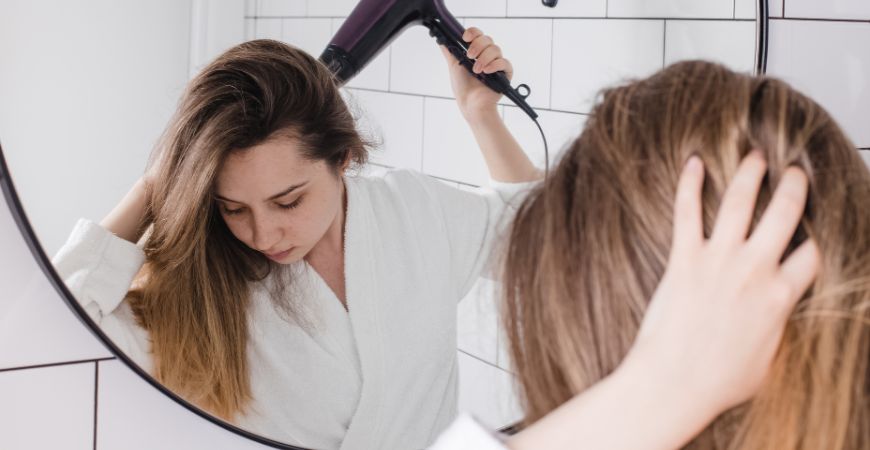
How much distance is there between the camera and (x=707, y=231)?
0.55 metres

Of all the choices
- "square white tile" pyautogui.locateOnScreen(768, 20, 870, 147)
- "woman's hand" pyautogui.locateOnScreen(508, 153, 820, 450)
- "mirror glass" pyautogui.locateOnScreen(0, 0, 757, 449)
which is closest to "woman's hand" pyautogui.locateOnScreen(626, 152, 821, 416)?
"woman's hand" pyautogui.locateOnScreen(508, 153, 820, 450)

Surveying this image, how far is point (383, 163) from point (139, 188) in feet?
0.75

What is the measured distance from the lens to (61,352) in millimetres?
772

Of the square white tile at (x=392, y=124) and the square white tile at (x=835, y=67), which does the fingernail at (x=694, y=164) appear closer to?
the square white tile at (x=392, y=124)

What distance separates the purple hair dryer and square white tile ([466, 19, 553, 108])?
3cm

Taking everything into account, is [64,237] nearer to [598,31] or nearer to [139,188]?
[139,188]

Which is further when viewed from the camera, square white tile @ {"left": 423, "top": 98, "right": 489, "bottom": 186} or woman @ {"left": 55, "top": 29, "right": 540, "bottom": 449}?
square white tile @ {"left": 423, "top": 98, "right": 489, "bottom": 186}

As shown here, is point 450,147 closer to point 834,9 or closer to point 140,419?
point 140,419

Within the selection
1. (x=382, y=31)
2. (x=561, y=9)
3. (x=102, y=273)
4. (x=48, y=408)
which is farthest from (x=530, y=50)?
(x=48, y=408)

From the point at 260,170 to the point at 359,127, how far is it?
11cm

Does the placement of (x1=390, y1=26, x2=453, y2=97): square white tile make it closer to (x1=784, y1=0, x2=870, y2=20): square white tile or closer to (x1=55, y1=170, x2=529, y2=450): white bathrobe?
(x1=55, y1=170, x2=529, y2=450): white bathrobe

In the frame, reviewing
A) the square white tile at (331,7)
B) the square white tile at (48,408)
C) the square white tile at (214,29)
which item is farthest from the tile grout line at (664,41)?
the square white tile at (48,408)

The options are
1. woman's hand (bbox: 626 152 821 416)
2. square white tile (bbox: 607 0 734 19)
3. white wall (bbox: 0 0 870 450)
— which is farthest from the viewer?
square white tile (bbox: 607 0 734 19)

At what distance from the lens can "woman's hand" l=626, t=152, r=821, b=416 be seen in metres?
0.52
